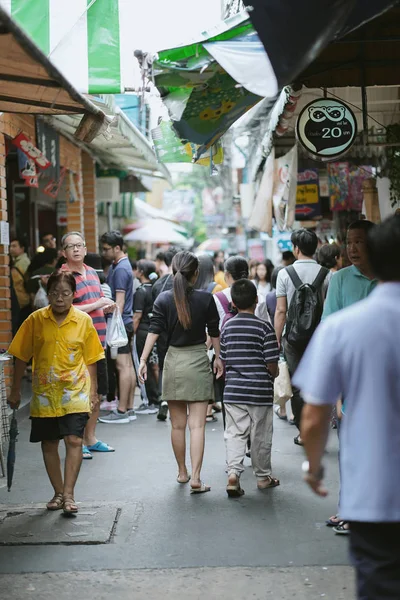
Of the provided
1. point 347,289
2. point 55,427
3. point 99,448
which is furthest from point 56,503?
point 347,289

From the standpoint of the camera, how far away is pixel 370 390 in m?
3.17

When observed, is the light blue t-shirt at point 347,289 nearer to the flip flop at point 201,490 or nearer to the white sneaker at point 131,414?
the flip flop at point 201,490

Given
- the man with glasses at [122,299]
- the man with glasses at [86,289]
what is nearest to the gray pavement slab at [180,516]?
the man with glasses at [86,289]

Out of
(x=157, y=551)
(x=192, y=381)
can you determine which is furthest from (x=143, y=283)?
(x=157, y=551)

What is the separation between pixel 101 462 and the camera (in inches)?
339

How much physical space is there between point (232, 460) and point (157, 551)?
158 cm

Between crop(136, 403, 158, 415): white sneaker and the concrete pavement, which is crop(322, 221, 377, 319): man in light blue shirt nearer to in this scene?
the concrete pavement

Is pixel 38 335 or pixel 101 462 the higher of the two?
pixel 38 335

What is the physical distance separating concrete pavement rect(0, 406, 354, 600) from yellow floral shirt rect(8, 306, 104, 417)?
33.3 inches

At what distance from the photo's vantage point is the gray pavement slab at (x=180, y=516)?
5.63 metres

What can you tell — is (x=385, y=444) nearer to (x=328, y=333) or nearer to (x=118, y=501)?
(x=328, y=333)

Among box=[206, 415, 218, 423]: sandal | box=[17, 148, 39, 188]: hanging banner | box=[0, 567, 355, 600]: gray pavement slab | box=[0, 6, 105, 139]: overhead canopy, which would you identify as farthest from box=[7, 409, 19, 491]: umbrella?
box=[17, 148, 39, 188]: hanging banner

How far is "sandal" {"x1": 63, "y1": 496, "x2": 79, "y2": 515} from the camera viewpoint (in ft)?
21.5

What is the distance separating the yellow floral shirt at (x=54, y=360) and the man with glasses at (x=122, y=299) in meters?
3.75
